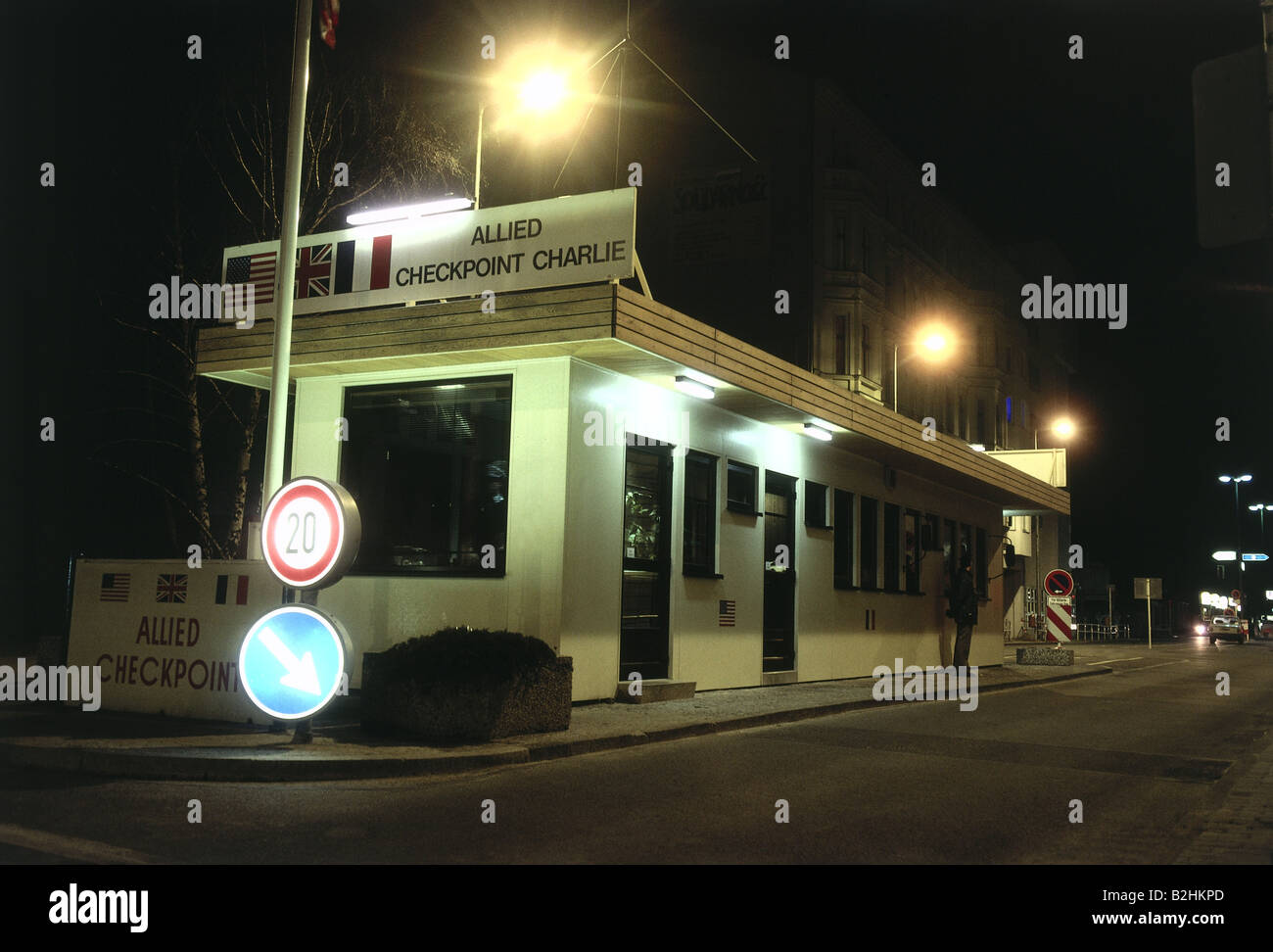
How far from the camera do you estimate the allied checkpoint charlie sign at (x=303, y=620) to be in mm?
8891

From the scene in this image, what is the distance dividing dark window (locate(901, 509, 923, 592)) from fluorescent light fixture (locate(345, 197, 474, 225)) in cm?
1367

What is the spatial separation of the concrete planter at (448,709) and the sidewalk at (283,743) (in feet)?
0.68

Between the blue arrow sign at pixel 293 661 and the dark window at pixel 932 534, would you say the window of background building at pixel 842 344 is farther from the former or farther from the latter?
the blue arrow sign at pixel 293 661

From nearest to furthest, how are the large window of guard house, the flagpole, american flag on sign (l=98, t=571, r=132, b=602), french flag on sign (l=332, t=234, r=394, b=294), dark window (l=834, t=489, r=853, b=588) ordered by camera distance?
the flagpole
american flag on sign (l=98, t=571, r=132, b=602)
french flag on sign (l=332, t=234, r=394, b=294)
the large window of guard house
dark window (l=834, t=489, r=853, b=588)

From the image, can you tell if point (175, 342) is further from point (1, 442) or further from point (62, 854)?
point (62, 854)

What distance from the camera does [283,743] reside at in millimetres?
9328

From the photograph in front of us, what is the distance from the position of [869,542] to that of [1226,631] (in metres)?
53.2

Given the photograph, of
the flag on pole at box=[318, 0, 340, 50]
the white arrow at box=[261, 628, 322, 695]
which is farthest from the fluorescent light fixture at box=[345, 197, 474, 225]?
the white arrow at box=[261, 628, 322, 695]

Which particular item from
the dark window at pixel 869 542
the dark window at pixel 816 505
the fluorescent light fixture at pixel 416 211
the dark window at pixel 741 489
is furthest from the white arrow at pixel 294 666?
the dark window at pixel 869 542

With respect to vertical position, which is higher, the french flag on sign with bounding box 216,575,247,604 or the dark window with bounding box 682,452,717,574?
the dark window with bounding box 682,452,717,574

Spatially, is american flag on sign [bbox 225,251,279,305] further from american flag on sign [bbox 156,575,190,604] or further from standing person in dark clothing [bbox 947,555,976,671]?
standing person in dark clothing [bbox 947,555,976,671]

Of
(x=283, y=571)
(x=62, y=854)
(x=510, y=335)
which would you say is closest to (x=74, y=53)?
(x=510, y=335)

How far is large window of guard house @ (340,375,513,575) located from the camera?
13.6 metres
